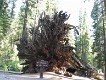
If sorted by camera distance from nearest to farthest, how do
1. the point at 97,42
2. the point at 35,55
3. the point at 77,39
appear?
the point at 35,55 → the point at 97,42 → the point at 77,39

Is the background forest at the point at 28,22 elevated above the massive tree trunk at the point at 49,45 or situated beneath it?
elevated above

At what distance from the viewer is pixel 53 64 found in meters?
19.0

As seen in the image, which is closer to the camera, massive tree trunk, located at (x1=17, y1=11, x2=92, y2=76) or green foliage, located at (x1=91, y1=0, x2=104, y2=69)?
massive tree trunk, located at (x1=17, y1=11, x2=92, y2=76)

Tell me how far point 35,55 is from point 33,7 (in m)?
32.4

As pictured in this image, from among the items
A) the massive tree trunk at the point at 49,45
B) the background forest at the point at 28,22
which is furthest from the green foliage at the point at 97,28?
the massive tree trunk at the point at 49,45

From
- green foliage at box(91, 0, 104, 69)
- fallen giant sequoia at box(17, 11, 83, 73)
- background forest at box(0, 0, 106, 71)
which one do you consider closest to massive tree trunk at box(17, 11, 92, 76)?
fallen giant sequoia at box(17, 11, 83, 73)

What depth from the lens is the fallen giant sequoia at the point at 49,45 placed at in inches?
739

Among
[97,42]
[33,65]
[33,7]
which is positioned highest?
[33,7]

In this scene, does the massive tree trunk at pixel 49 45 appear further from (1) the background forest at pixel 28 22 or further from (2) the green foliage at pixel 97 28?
(2) the green foliage at pixel 97 28

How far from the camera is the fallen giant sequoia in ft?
61.6

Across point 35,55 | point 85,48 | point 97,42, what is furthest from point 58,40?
point 85,48

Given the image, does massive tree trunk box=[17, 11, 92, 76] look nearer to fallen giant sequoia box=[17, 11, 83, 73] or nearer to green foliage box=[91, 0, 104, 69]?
fallen giant sequoia box=[17, 11, 83, 73]

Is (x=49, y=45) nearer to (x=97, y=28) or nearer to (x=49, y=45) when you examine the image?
(x=49, y=45)

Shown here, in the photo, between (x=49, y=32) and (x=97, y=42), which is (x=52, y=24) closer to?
(x=49, y=32)
